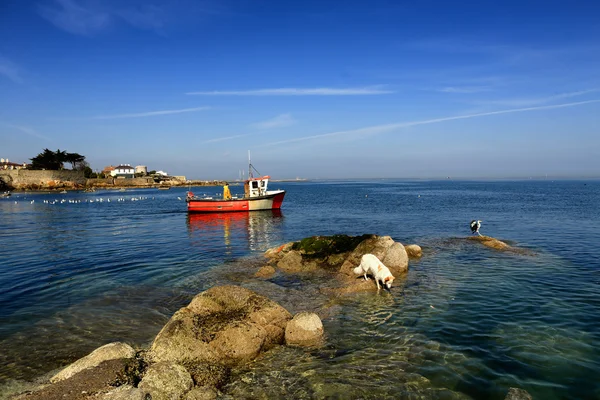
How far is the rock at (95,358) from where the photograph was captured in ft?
22.7

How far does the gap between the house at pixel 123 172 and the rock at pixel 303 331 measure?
179m

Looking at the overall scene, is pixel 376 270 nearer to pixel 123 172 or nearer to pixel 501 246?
pixel 501 246

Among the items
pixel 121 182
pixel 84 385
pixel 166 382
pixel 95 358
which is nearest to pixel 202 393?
pixel 166 382

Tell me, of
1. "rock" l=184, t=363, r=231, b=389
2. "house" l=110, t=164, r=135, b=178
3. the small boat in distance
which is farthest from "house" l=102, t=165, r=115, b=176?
"rock" l=184, t=363, r=231, b=389

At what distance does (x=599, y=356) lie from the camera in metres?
8.33

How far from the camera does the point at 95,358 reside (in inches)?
283

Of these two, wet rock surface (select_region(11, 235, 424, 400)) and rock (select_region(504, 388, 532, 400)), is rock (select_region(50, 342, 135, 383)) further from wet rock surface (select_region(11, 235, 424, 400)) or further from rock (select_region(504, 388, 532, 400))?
rock (select_region(504, 388, 532, 400))

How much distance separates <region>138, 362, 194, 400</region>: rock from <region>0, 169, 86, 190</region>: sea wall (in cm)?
14114

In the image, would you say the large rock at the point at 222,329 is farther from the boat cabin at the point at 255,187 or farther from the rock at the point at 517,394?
the boat cabin at the point at 255,187

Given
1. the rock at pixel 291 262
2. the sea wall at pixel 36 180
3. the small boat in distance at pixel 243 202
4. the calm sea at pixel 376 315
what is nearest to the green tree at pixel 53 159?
the sea wall at pixel 36 180

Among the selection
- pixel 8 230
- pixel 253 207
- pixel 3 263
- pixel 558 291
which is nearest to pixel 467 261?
pixel 558 291

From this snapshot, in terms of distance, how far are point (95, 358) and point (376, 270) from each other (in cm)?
985

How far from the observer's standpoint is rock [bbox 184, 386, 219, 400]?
6.64 metres

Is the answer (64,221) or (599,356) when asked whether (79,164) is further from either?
(599,356)
